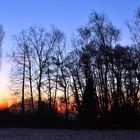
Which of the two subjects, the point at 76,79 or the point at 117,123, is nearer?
the point at 117,123

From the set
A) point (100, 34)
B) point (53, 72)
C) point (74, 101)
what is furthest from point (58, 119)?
point (100, 34)

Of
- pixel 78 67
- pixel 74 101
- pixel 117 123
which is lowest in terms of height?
pixel 117 123

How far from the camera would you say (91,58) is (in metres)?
53.1

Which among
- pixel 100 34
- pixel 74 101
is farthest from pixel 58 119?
pixel 100 34

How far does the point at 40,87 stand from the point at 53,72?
3352 mm

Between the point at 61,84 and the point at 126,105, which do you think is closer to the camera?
the point at 126,105

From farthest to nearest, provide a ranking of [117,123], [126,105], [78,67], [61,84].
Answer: [61,84] < [78,67] < [126,105] < [117,123]

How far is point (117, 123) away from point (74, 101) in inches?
432

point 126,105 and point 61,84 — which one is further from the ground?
point 61,84

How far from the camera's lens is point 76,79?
58562 mm

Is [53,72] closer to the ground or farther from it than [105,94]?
farther from it

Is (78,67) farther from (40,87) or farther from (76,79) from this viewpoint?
(40,87)

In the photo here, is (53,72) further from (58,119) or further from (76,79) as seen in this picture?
(58,119)

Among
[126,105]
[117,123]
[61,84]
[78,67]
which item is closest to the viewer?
[117,123]
